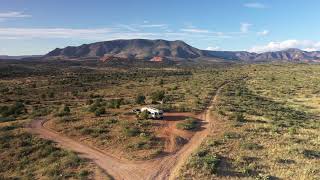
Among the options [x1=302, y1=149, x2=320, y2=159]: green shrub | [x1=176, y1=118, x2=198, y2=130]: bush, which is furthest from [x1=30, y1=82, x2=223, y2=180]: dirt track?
[x1=302, y1=149, x2=320, y2=159]: green shrub

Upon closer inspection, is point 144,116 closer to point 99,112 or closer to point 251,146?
point 99,112

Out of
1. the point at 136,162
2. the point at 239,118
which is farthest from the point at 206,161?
the point at 239,118

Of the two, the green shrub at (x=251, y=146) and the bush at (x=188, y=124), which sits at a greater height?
the bush at (x=188, y=124)

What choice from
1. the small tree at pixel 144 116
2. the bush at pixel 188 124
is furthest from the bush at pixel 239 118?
the small tree at pixel 144 116

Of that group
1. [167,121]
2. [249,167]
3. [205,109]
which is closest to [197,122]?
[167,121]

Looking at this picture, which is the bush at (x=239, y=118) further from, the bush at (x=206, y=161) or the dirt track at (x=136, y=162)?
the bush at (x=206, y=161)
